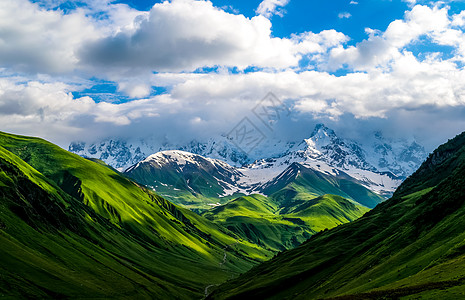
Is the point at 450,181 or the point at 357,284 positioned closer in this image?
the point at 357,284

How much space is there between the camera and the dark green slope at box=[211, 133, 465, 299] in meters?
60.4

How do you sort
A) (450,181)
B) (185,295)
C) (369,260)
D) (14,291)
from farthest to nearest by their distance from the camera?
(185,295) < (450,181) < (369,260) < (14,291)

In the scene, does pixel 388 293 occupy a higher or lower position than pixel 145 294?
higher

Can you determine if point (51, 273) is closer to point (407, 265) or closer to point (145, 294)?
point (145, 294)

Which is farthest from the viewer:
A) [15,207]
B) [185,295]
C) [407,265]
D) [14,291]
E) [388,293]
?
[185,295]

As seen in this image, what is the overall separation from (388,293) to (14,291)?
90415 mm

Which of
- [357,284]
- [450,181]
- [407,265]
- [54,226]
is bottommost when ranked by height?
[54,226]

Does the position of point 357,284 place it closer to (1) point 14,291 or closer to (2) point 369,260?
(2) point 369,260

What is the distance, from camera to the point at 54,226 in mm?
188750

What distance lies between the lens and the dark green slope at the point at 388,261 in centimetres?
6041

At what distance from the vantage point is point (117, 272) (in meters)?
176

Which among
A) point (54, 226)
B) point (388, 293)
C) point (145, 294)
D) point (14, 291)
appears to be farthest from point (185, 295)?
point (388, 293)

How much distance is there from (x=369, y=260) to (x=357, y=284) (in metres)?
22.5

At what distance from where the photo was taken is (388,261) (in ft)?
307
